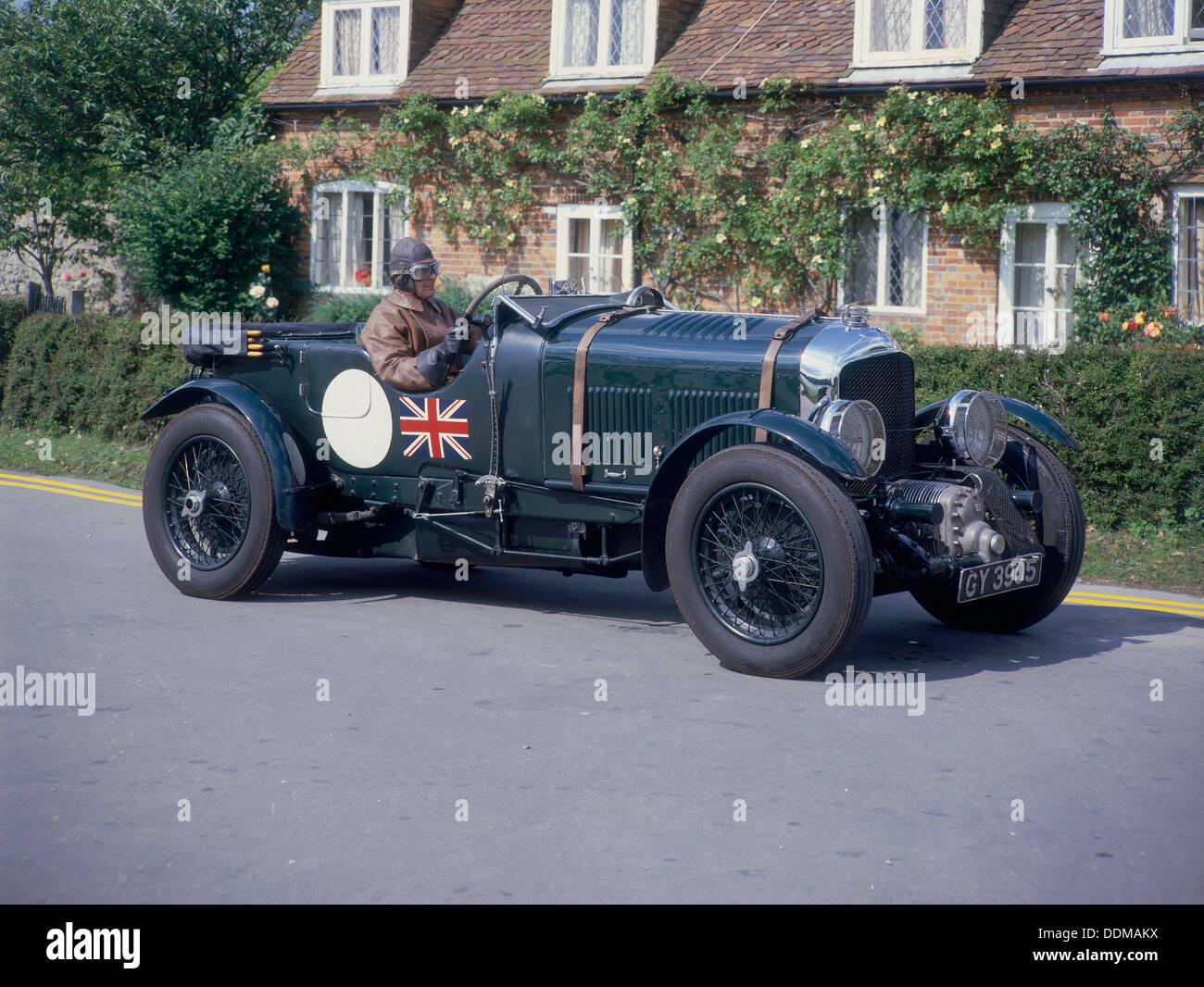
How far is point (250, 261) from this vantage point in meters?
19.9

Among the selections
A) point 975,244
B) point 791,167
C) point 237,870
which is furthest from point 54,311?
point 237,870

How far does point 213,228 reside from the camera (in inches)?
766

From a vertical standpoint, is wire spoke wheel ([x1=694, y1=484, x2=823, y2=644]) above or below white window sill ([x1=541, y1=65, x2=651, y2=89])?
below

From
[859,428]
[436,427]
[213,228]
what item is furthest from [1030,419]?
[213,228]

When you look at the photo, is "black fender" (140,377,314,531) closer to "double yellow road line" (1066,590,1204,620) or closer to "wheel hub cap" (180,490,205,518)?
"wheel hub cap" (180,490,205,518)

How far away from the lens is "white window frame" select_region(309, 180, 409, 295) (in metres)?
19.6

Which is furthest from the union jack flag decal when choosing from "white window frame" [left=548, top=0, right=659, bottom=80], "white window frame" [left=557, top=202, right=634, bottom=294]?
"white window frame" [left=548, top=0, right=659, bottom=80]

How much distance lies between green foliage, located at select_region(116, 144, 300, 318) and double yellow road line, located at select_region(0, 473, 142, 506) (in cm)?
665

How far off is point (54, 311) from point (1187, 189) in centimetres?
1246

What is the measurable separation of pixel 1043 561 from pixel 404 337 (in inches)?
138

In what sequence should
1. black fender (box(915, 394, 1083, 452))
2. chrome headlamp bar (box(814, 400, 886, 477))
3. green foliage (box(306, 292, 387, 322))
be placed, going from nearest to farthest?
chrome headlamp bar (box(814, 400, 886, 477)), black fender (box(915, 394, 1083, 452)), green foliage (box(306, 292, 387, 322))

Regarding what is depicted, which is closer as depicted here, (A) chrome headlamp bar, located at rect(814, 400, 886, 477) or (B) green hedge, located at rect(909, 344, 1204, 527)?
(A) chrome headlamp bar, located at rect(814, 400, 886, 477)

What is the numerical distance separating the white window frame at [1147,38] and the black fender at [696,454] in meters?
9.51

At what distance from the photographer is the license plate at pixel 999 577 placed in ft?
20.3
